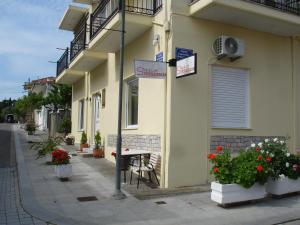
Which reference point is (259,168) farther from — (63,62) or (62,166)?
(63,62)

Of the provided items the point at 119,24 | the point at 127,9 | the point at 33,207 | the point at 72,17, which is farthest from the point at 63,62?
the point at 33,207

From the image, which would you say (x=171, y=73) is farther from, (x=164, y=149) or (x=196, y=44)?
(x=164, y=149)

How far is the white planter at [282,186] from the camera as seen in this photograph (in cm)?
784

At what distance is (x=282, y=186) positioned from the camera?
7.87 meters

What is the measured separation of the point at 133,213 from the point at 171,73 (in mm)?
3600

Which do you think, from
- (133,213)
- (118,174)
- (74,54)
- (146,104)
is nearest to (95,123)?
(74,54)

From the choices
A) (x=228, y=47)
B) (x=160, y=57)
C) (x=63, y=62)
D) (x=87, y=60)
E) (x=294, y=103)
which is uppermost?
(x=63, y=62)

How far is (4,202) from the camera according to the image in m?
7.55

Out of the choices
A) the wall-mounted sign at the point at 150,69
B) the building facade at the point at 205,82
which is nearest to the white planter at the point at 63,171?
the building facade at the point at 205,82

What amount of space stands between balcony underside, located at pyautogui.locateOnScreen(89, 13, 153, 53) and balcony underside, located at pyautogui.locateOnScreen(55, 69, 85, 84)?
208 inches

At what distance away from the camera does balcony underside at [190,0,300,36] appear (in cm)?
875

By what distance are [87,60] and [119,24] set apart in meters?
4.86

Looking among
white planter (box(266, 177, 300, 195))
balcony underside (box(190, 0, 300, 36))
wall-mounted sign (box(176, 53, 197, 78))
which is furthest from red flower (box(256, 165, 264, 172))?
balcony underside (box(190, 0, 300, 36))

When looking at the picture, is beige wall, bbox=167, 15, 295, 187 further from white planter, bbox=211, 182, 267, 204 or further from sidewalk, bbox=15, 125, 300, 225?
white planter, bbox=211, 182, 267, 204
